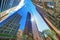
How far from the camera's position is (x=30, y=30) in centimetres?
161

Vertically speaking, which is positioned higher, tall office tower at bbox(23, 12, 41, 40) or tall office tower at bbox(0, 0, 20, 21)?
tall office tower at bbox(0, 0, 20, 21)

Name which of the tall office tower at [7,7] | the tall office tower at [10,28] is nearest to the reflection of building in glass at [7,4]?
the tall office tower at [7,7]

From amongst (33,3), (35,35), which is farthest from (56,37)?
(33,3)

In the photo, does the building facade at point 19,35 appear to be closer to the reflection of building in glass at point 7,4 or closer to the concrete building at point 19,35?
the concrete building at point 19,35

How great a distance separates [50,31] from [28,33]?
0.23m

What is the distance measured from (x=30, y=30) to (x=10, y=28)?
215mm

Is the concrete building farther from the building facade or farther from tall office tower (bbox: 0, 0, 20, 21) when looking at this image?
tall office tower (bbox: 0, 0, 20, 21)

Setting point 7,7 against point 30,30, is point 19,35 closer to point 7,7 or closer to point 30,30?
point 30,30

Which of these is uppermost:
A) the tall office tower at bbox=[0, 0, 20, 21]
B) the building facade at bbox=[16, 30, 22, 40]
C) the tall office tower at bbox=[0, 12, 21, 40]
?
the tall office tower at bbox=[0, 0, 20, 21]

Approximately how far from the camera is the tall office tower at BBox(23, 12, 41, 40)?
159cm

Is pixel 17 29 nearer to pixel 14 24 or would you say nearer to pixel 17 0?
pixel 14 24

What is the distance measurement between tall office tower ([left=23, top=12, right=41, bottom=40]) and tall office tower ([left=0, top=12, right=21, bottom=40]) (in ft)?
0.32

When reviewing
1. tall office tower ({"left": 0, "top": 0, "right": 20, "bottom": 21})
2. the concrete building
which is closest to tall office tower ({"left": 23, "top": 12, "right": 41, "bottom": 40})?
the concrete building

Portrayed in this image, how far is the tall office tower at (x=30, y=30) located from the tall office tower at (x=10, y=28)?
10 centimetres
